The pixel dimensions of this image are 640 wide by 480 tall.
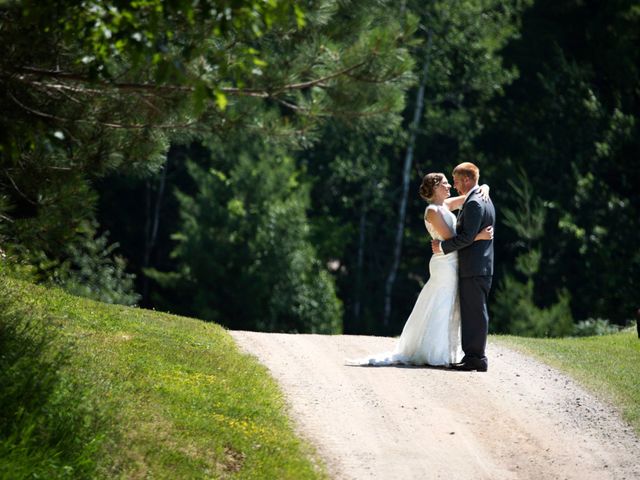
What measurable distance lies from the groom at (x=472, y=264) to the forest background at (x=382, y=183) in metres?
3.54

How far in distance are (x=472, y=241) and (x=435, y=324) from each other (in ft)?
3.27

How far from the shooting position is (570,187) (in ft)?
113

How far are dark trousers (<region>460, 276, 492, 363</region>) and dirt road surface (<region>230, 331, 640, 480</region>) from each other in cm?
30

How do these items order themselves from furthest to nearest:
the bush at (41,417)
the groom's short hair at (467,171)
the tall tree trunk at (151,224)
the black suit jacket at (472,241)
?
the tall tree trunk at (151,224) → the groom's short hair at (467,171) → the black suit jacket at (472,241) → the bush at (41,417)

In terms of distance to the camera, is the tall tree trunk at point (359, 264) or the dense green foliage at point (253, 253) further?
the tall tree trunk at point (359, 264)

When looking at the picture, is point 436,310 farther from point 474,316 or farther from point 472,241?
Result: point 472,241

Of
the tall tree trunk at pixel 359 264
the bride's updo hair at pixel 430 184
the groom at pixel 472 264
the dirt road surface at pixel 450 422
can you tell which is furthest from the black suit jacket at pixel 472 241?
the tall tree trunk at pixel 359 264

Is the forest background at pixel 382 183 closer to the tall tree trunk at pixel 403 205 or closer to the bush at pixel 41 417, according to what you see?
the tall tree trunk at pixel 403 205

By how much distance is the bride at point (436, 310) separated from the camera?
1323cm

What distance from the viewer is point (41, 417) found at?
9375 mm

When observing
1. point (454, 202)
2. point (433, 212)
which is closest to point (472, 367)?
point (433, 212)

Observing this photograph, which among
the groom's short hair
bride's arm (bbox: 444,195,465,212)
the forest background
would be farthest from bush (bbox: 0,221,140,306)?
the groom's short hair

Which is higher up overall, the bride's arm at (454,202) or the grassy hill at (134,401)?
the bride's arm at (454,202)

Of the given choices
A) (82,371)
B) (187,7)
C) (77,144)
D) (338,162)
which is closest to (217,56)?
(187,7)
